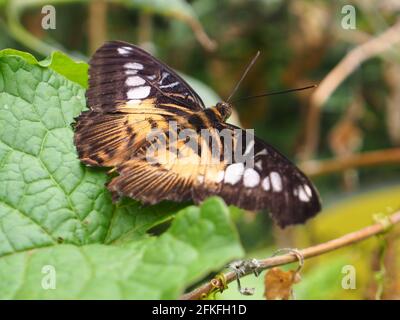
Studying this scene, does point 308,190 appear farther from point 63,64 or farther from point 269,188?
point 63,64

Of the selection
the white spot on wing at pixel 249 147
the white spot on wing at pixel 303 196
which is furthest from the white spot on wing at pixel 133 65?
the white spot on wing at pixel 303 196

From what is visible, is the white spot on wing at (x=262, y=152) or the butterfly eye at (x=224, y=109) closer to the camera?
the white spot on wing at (x=262, y=152)

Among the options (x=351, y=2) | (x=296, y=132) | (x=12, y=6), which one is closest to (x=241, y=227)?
(x=296, y=132)

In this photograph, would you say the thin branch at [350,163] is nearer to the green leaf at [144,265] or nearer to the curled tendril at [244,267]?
the curled tendril at [244,267]

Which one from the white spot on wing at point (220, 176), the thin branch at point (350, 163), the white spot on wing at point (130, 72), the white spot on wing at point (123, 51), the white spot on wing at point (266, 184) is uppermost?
the thin branch at point (350, 163)

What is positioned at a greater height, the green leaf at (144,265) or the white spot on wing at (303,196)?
the white spot on wing at (303,196)
